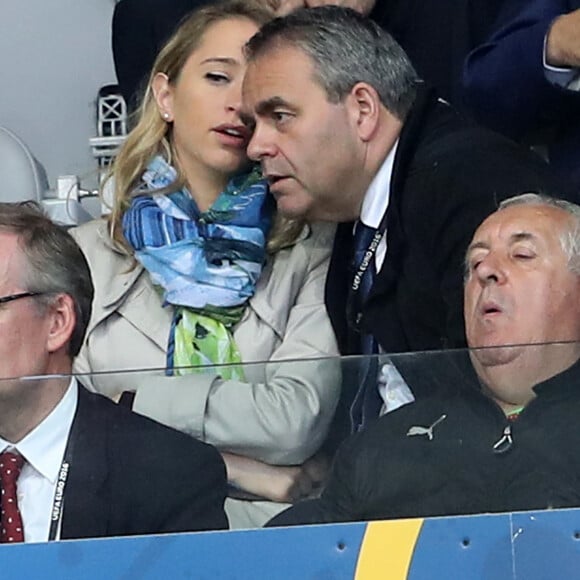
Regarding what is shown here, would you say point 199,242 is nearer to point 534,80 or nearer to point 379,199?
point 379,199

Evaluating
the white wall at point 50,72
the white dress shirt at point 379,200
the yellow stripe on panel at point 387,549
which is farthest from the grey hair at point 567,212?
the white wall at point 50,72

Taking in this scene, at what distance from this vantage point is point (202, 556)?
5.16 ft

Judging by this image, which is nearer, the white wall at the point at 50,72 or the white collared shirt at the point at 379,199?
the white collared shirt at the point at 379,199

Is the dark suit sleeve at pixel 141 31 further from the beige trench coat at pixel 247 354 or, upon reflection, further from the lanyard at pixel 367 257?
the lanyard at pixel 367 257

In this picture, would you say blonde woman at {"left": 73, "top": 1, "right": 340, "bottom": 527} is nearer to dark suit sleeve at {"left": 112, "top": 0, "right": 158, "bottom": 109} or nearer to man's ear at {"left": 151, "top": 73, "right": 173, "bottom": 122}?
man's ear at {"left": 151, "top": 73, "right": 173, "bottom": 122}

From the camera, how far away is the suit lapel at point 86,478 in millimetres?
1599

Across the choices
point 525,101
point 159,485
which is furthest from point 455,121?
point 159,485

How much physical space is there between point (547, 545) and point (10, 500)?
0.51 m

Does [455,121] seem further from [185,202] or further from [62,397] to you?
[62,397]

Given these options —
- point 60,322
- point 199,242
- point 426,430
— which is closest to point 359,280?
point 199,242

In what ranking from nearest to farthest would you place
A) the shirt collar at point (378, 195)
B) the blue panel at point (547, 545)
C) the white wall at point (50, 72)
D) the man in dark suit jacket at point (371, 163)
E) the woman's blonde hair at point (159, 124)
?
1. the blue panel at point (547, 545)
2. the man in dark suit jacket at point (371, 163)
3. the shirt collar at point (378, 195)
4. the woman's blonde hair at point (159, 124)
5. the white wall at point (50, 72)

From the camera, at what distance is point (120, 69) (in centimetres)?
274

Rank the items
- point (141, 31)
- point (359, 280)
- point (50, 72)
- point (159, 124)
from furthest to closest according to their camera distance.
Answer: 1. point (50, 72)
2. point (141, 31)
3. point (159, 124)
4. point (359, 280)

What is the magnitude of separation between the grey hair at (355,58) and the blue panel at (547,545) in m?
0.74
